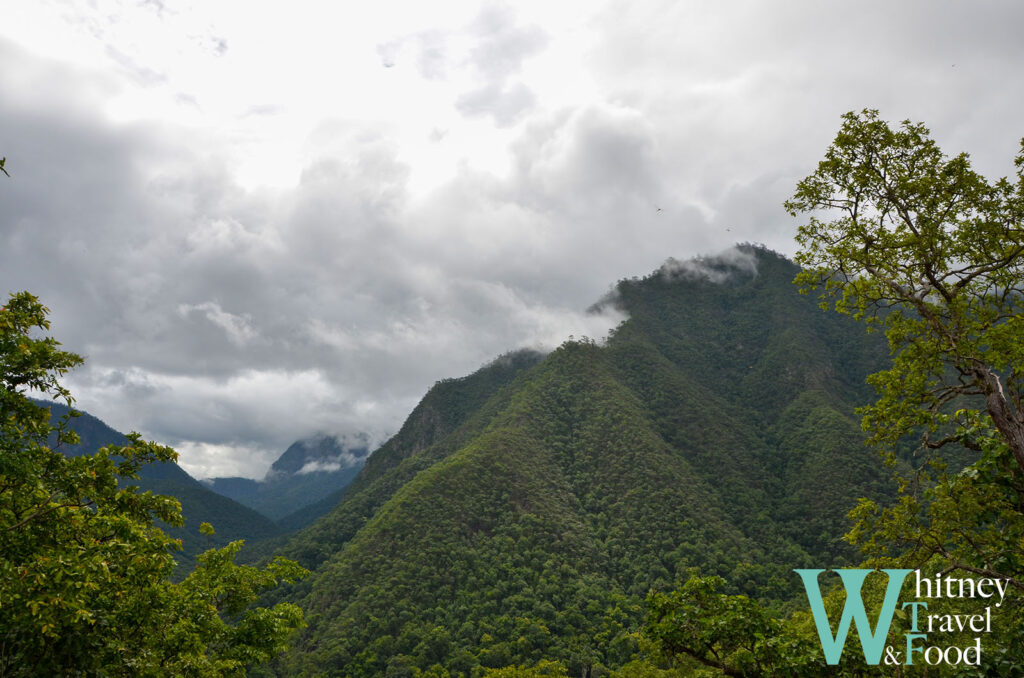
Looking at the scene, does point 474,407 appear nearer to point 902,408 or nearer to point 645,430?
point 645,430

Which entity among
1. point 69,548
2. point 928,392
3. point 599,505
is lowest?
point 599,505

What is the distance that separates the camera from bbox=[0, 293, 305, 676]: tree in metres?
7.11

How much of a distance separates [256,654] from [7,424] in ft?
30.0

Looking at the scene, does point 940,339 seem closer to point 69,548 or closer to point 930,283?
point 930,283

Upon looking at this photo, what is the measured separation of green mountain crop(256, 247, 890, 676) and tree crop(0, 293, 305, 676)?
53146 millimetres

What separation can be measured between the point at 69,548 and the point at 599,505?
343 feet

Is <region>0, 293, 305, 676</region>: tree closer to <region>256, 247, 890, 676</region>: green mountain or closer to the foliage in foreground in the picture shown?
the foliage in foreground

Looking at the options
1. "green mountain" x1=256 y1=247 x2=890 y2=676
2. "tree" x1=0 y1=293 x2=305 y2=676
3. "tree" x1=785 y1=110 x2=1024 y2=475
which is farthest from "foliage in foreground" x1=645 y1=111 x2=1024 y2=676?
"green mountain" x1=256 y1=247 x2=890 y2=676

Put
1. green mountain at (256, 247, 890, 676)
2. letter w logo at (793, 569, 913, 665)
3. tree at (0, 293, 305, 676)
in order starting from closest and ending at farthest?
1. tree at (0, 293, 305, 676)
2. letter w logo at (793, 569, 913, 665)
3. green mountain at (256, 247, 890, 676)

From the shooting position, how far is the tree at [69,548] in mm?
7113

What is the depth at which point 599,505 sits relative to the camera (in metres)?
105

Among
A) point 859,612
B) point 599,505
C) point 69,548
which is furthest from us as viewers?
point 599,505

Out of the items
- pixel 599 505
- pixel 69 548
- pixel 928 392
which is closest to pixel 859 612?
pixel 928 392

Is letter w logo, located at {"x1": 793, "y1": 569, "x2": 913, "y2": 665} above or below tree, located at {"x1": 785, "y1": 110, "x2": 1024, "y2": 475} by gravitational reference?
below
